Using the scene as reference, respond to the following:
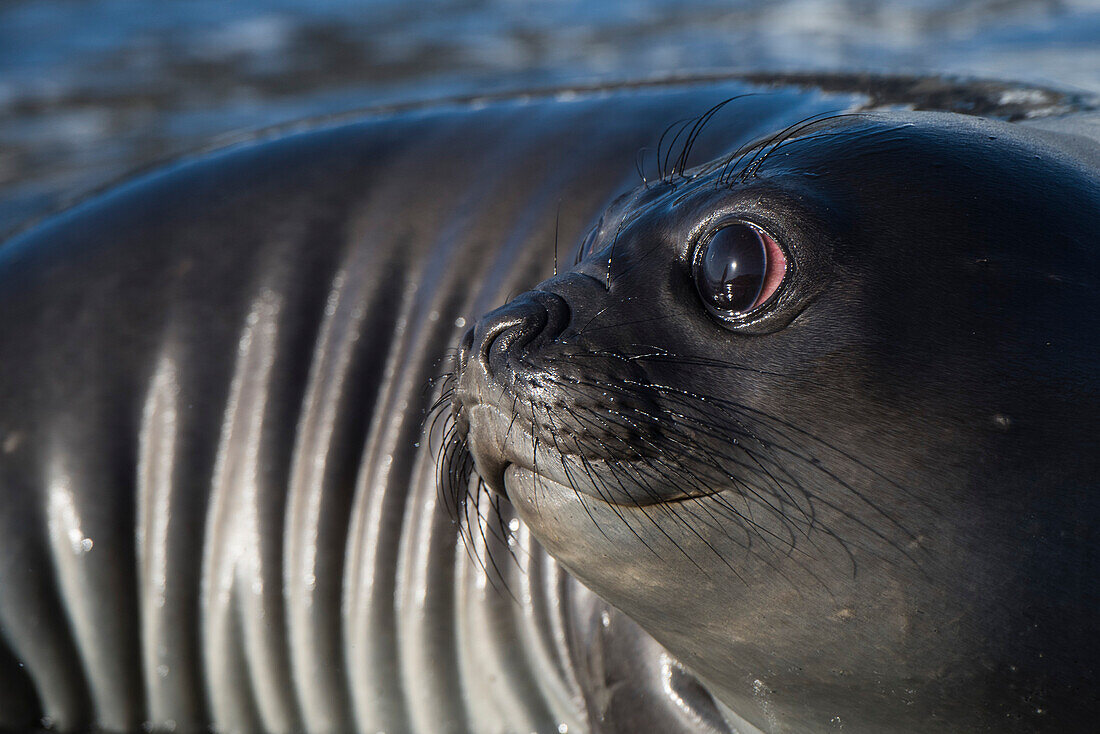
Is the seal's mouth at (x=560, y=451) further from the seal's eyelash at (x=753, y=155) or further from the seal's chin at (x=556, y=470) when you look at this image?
the seal's eyelash at (x=753, y=155)

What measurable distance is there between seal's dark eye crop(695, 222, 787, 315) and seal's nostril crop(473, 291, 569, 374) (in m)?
0.24

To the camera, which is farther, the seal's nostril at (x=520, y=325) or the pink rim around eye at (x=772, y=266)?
the seal's nostril at (x=520, y=325)

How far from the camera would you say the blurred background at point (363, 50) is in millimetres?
6504

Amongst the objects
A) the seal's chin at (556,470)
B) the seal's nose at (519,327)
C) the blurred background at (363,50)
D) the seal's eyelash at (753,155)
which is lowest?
the seal's chin at (556,470)

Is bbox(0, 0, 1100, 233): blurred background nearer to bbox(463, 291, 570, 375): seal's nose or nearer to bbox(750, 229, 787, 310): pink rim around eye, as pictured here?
bbox(463, 291, 570, 375): seal's nose

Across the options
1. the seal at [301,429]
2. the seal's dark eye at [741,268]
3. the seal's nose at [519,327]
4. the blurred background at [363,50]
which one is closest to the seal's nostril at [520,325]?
the seal's nose at [519,327]

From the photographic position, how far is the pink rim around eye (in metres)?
1.90

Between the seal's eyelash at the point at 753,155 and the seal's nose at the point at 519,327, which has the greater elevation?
the seal's eyelash at the point at 753,155

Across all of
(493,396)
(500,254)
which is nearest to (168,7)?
(500,254)

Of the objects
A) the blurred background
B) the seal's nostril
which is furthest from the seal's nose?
the blurred background

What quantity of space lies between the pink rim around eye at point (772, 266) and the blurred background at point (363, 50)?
412cm

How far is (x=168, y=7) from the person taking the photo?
9.37 meters

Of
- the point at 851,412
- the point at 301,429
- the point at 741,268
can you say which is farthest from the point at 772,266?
the point at 301,429

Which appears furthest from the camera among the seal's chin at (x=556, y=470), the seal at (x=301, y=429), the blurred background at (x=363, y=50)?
the blurred background at (x=363, y=50)
